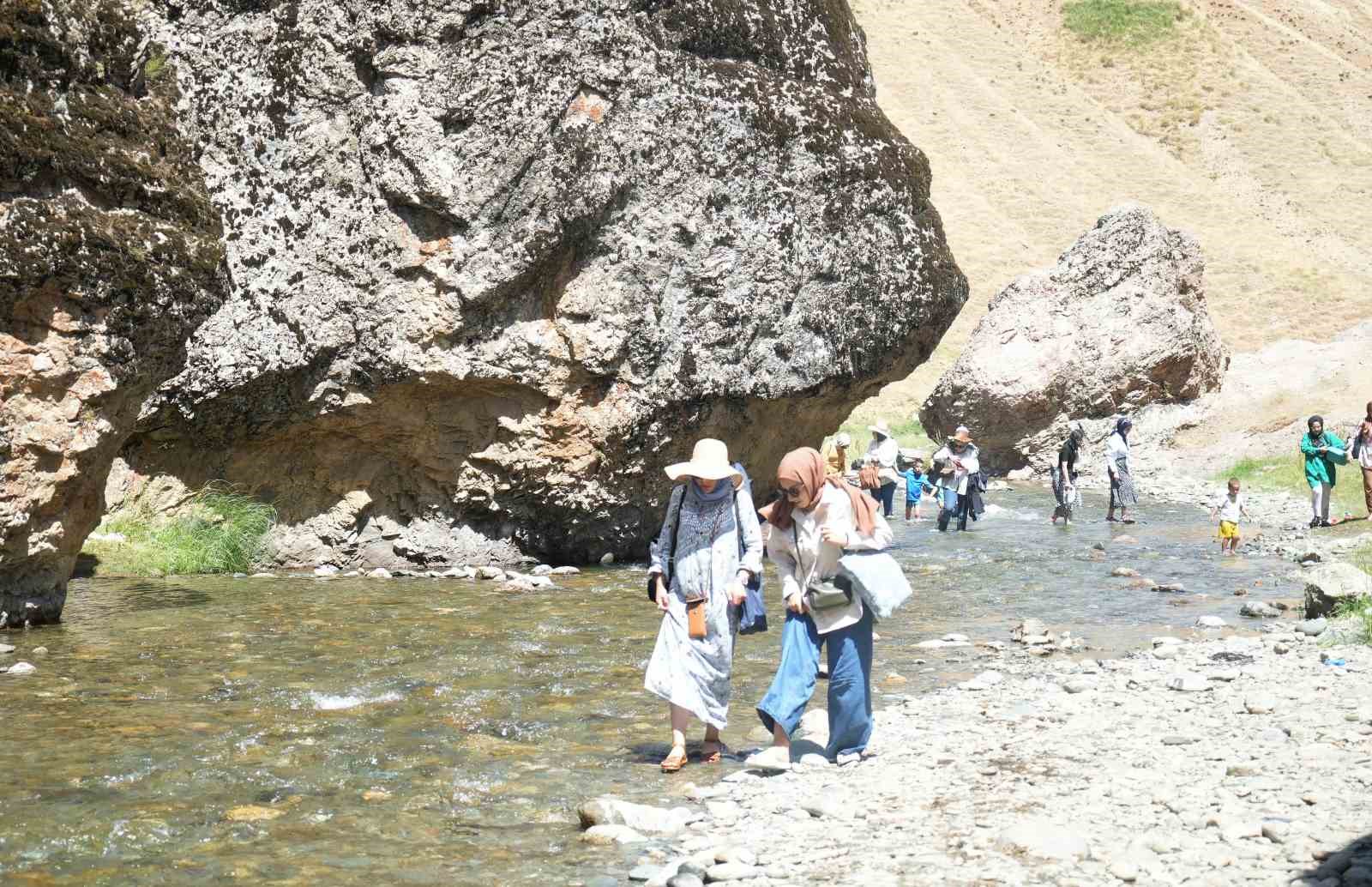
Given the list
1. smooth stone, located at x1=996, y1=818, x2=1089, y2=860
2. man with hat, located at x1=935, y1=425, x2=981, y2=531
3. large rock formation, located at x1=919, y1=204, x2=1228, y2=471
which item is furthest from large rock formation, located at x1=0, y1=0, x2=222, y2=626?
large rock formation, located at x1=919, y1=204, x2=1228, y2=471

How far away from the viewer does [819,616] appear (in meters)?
7.30

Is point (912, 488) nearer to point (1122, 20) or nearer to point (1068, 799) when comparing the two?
point (1068, 799)

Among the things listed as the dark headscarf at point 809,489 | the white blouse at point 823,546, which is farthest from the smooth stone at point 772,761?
the dark headscarf at point 809,489

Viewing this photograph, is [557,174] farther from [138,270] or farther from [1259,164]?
[1259,164]

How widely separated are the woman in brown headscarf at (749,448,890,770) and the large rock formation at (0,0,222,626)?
5.50 meters

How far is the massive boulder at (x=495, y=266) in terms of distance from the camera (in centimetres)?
1385

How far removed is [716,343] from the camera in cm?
1478

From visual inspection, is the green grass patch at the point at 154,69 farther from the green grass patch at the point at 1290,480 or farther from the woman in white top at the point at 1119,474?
the green grass patch at the point at 1290,480

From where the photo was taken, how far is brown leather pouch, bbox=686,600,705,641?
7484mm

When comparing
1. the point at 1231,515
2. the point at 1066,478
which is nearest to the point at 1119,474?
the point at 1066,478

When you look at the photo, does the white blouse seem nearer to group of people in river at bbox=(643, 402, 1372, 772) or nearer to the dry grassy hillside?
group of people in river at bbox=(643, 402, 1372, 772)

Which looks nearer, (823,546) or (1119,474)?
(823,546)

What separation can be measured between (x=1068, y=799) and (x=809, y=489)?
2083 millimetres

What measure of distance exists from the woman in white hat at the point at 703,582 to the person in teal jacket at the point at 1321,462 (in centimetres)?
1313
